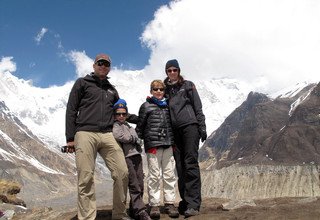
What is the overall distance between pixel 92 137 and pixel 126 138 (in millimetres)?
674

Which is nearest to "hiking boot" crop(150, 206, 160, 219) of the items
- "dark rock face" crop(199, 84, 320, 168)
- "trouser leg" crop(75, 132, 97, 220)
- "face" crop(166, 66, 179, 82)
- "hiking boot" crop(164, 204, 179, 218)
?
"hiking boot" crop(164, 204, 179, 218)

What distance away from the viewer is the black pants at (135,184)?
28.3 ft

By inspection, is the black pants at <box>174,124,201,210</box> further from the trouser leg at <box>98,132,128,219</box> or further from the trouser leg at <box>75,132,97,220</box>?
the trouser leg at <box>75,132,97,220</box>

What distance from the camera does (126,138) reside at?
28.4 ft

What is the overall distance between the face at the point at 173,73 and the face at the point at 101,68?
1.30 metres

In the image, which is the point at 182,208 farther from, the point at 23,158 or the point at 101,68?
the point at 23,158

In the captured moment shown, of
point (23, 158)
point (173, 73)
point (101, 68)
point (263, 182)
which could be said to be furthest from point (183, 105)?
point (23, 158)

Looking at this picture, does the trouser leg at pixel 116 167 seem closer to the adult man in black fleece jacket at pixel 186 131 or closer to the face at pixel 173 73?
the adult man in black fleece jacket at pixel 186 131

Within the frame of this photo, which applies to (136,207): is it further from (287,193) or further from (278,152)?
(278,152)

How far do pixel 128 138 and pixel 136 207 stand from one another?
131 centimetres

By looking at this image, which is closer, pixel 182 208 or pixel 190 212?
pixel 190 212

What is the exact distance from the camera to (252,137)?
15912 centimetres

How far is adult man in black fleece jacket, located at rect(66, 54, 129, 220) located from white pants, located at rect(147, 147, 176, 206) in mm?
607

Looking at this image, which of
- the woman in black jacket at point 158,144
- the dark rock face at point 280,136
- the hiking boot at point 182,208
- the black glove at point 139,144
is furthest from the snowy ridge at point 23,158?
the woman in black jacket at point 158,144
